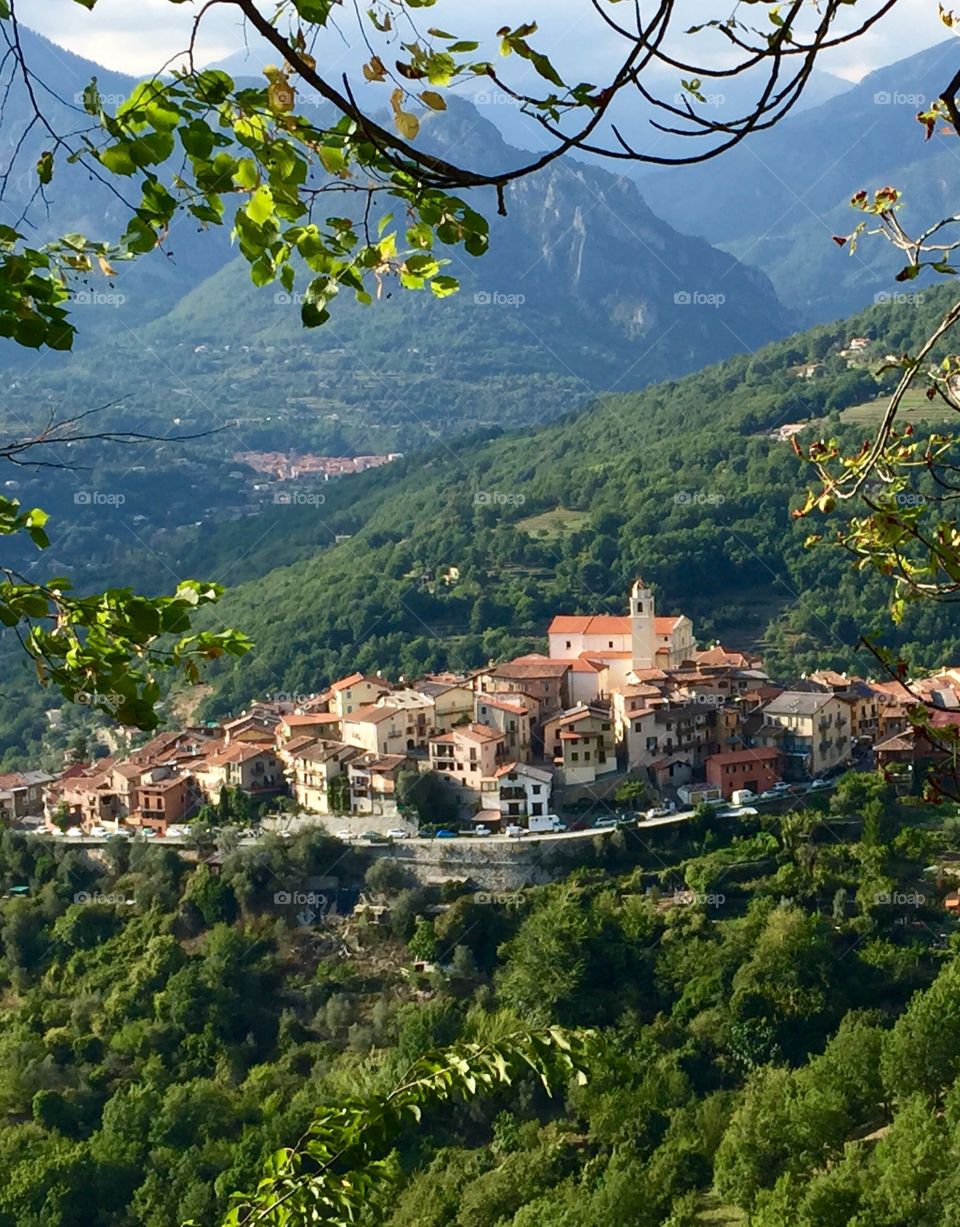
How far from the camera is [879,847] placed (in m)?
19.2

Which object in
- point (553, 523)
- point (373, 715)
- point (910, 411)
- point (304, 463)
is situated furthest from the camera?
point (304, 463)

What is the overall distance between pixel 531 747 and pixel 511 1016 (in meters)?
5.02

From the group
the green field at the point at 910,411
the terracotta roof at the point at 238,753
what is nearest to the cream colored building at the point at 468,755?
the terracotta roof at the point at 238,753

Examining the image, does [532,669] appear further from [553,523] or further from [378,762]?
[553,523]

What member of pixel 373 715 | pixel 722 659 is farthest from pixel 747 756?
pixel 373 715

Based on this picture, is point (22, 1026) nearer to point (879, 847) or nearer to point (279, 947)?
point (279, 947)

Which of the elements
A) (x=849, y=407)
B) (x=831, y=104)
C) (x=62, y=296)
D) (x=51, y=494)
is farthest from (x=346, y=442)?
(x=831, y=104)

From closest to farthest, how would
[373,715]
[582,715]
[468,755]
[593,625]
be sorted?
1. [468,755]
2. [582,715]
3. [373,715]
4. [593,625]

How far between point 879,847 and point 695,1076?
12.3 feet

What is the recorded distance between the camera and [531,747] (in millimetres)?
21516

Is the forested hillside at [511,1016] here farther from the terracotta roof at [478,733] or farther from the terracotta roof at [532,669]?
the terracotta roof at [532,669]

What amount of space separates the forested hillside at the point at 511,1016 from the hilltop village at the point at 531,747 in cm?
99

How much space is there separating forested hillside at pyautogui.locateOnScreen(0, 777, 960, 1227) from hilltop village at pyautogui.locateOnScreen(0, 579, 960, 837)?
99cm

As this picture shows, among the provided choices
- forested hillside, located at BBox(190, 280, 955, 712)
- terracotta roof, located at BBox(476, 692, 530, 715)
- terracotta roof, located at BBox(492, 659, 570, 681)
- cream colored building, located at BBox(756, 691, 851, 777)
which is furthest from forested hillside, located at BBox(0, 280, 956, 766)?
terracotta roof, located at BBox(476, 692, 530, 715)
